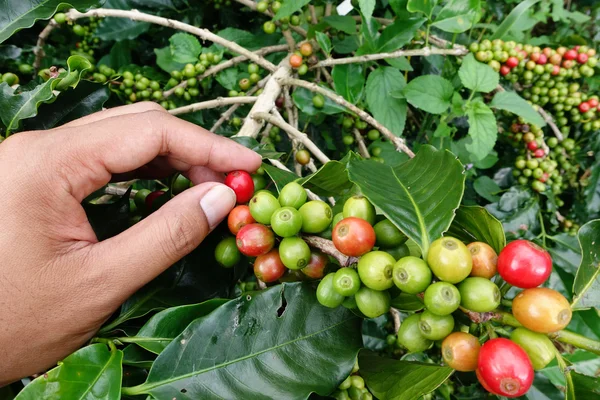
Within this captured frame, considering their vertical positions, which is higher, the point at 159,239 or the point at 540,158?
the point at 159,239

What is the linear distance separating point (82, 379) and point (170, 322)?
0.30 metres

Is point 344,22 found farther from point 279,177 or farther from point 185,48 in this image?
point 279,177

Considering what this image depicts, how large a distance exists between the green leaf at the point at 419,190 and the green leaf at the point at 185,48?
1613 millimetres

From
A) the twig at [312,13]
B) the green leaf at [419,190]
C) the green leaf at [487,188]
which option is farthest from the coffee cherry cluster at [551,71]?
the green leaf at [419,190]

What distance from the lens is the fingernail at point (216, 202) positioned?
140 cm

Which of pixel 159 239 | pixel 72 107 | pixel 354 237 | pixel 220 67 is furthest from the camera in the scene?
pixel 220 67

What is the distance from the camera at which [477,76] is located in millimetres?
2381

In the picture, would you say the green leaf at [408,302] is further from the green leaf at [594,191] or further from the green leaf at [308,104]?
the green leaf at [594,191]

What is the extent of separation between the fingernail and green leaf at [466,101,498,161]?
1508 millimetres

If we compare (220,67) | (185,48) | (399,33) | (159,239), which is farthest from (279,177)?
(185,48)

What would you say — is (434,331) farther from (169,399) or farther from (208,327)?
(169,399)

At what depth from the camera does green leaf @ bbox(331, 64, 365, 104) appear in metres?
2.34

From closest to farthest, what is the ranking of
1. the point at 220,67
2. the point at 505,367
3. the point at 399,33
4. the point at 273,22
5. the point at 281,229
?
1. the point at 505,367
2. the point at 281,229
3. the point at 399,33
4. the point at 220,67
5. the point at 273,22

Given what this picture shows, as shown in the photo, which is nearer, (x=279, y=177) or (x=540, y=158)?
(x=279, y=177)
